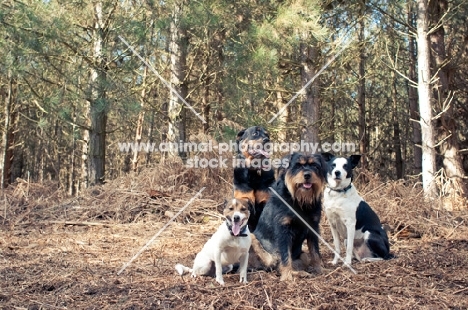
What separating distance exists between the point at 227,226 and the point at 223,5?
325 inches

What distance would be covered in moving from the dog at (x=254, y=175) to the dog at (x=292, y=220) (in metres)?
0.62

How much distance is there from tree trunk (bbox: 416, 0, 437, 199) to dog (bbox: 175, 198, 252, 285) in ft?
18.5

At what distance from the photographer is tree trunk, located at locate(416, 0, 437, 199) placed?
8648mm

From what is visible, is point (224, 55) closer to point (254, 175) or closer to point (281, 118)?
point (281, 118)

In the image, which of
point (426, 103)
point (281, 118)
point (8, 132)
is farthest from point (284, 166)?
point (8, 132)

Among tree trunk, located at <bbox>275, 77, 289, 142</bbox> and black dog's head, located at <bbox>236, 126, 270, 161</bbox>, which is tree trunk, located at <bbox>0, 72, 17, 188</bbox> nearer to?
tree trunk, located at <bbox>275, 77, 289, 142</bbox>

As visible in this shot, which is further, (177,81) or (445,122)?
(177,81)

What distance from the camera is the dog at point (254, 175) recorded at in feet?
17.5

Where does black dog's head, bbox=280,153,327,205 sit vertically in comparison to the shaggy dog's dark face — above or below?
below

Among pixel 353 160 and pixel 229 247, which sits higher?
pixel 353 160

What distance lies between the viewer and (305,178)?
4.37 metres

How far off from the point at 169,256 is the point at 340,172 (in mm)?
2329
